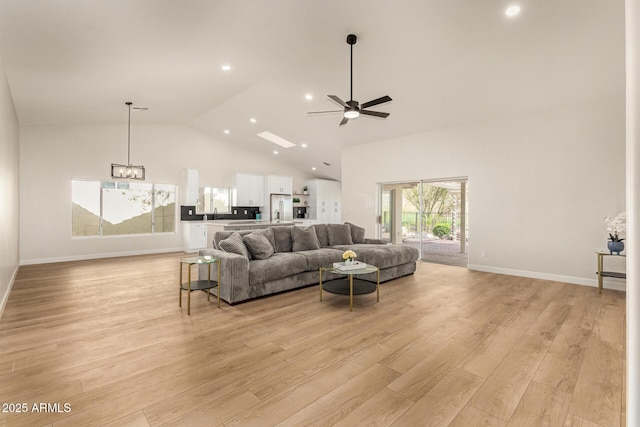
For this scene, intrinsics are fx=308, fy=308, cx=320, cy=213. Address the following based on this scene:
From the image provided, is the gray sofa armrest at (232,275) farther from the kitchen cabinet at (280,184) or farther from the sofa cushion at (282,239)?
the kitchen cabinet at (280,184)

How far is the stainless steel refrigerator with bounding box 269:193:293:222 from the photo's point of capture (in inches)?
402

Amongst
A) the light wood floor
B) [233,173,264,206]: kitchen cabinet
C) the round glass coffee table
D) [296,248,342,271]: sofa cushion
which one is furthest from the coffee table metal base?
[233,173,264,206]: kitchen cabinet

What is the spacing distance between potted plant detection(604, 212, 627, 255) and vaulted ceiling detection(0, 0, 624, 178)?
Result: 1914mm

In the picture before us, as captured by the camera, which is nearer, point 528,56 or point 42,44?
point 42,44

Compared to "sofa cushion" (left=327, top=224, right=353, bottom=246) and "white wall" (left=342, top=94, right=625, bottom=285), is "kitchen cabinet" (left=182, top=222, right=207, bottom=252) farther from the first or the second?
"white wall" (left=342, top=94, right=625, bottom=285)

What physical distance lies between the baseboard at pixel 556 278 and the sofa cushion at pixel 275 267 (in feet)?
12.2

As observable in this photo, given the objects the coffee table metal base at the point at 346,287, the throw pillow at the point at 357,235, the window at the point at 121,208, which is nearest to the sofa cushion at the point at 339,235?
the throw pillow at the point at 357,235

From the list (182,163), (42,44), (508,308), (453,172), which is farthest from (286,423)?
(182,163)

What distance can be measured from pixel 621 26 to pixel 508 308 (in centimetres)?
337

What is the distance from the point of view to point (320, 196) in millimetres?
11414

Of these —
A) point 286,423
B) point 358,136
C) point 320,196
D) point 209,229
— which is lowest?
point 286,423

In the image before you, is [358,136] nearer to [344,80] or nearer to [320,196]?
[344,80]

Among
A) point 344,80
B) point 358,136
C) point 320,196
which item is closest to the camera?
point 344,80

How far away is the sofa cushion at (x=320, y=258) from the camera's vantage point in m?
4.70
